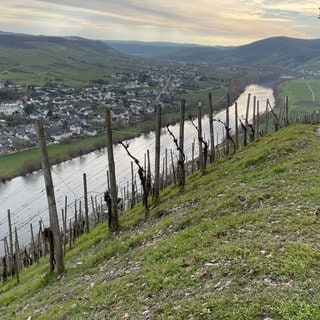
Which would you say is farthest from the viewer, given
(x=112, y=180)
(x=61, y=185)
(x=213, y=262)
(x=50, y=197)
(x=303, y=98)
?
(x=303, y=98)

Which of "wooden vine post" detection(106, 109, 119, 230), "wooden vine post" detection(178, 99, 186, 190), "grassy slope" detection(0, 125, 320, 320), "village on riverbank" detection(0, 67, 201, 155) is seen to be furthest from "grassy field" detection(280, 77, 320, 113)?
"grassy slope" detection(0, 125, 320, 320)

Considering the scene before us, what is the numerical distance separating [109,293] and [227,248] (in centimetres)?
334

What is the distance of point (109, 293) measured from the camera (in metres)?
11.3

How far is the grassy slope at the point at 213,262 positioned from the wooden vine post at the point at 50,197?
0.68 metres

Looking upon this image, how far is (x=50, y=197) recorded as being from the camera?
15742 mm

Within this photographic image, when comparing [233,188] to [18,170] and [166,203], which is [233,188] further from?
[18,170]

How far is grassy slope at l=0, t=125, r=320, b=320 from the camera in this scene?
8219 millimetres

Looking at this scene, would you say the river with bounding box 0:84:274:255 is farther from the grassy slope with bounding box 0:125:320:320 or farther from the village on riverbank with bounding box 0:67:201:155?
the grassy slope with bounding box 0:125:320:320

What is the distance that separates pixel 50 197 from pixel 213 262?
7742 millimetres

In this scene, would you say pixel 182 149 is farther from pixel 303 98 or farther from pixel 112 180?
pixel 303 98

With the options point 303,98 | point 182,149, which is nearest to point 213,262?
point 182,149

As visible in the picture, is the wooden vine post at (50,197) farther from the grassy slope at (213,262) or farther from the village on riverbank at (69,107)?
the village on riverbank at (69,107)

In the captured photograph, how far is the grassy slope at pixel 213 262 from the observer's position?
8219mm

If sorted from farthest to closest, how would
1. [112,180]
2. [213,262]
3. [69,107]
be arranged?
[69,107], [112,180], [213,262]
